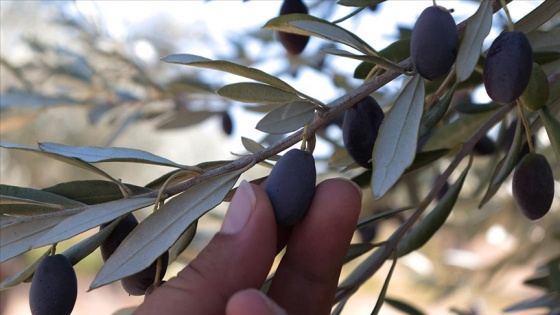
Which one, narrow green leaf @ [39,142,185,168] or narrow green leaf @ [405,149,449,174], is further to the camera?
narrow green leaf @ [405,149,449,174]

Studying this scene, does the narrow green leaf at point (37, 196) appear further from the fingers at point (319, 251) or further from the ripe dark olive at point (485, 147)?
the ripe dark olive at point (485, 147)

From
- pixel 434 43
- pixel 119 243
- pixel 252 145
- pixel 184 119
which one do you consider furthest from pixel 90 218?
pixel 184 119

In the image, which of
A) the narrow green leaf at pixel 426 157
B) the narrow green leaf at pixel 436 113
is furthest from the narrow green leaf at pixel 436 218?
the narrow green leaf at pixel 436 113

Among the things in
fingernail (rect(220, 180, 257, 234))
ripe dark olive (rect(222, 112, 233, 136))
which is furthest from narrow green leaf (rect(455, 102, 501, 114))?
ripe dark olive (rect(222, 112, 233, 136))

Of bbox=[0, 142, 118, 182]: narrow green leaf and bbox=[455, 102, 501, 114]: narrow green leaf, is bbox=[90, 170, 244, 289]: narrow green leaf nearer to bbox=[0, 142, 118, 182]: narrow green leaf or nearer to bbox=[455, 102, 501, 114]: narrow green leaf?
bbox=[0, 142, 118, 182]: narrow green leaf

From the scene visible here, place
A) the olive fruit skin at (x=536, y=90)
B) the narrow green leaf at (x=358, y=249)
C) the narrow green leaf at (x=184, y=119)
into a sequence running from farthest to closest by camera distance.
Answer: the narrow green leaf at (x=184, y=119)
the narrow green leaf at (x=358, y=249)
the olive fruit skin at (x=536, y=90)

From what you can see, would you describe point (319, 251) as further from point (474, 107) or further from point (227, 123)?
point (227, 123)
